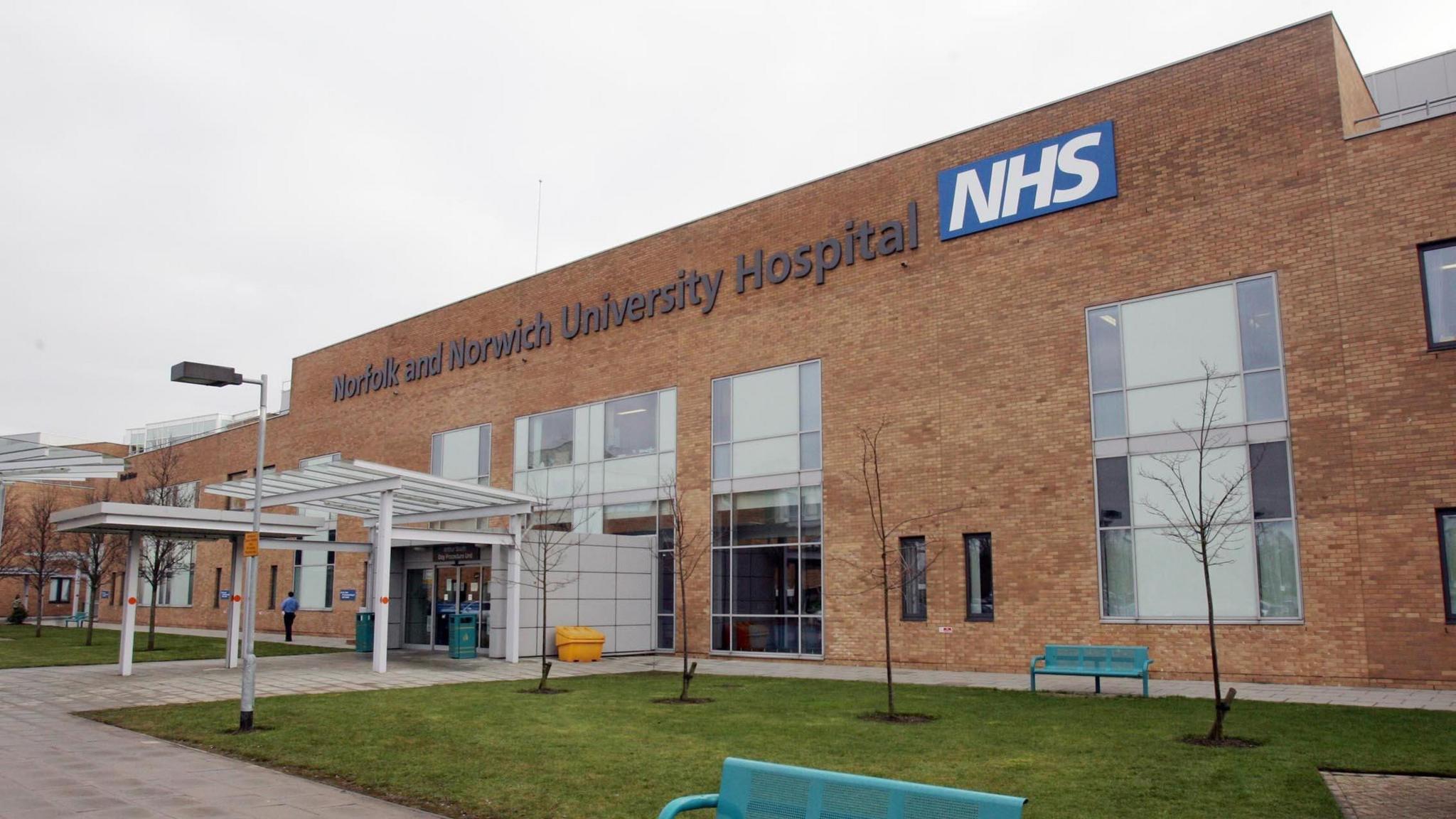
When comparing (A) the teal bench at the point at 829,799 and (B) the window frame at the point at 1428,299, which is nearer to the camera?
(A) the teal bench at the point at 829,799

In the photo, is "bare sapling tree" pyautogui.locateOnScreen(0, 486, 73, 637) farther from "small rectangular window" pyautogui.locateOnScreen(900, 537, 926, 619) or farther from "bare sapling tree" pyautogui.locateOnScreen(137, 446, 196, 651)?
"small rectangular window" pyautogui.locateOnScreen(900, 537, 926, 619)

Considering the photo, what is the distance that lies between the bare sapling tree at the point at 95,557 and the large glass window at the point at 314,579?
5.76 m

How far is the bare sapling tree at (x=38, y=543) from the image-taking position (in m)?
41.8

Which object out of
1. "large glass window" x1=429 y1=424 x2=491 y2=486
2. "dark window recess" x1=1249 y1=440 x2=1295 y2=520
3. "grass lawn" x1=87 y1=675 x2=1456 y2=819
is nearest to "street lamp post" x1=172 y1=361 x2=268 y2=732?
"grass lawn" x1=87 y1=675 x2=1456 y2=819

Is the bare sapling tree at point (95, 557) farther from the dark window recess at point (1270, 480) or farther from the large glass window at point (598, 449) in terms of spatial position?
the dark window recess at point (1270, 480)

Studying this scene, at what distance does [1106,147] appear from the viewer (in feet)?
65.1

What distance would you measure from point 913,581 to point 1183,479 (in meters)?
5.60

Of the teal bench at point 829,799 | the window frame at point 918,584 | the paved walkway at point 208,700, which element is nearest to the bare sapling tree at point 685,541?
the paved walkway at point 208,700

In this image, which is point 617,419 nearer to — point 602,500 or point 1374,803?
point 602,500

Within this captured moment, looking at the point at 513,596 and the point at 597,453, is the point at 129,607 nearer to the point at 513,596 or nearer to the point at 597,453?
the point at 513,596

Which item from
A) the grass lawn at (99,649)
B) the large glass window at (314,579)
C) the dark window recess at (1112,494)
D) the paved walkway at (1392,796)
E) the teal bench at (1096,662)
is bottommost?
the grass lawn at (99,649)

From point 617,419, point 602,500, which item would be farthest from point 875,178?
point 602,500

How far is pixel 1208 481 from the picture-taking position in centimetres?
1823

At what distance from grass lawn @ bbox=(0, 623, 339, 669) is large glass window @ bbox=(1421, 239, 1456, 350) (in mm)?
24248
